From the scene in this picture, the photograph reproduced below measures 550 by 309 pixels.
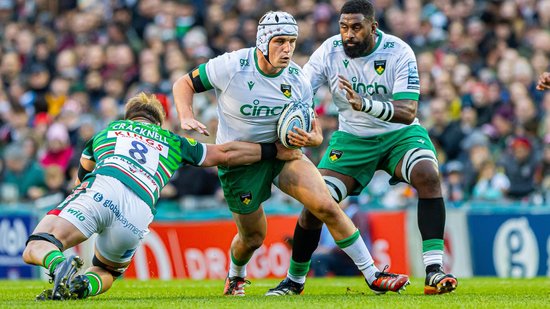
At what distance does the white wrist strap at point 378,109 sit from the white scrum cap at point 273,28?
A: 34.7 inches

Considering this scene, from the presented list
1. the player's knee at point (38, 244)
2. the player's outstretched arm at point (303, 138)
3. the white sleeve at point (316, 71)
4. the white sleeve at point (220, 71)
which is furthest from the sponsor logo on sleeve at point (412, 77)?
the player's knee at point (38, 244)

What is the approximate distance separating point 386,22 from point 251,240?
10.6 metres

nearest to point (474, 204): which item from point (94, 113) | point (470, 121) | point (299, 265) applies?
point (470, 121)

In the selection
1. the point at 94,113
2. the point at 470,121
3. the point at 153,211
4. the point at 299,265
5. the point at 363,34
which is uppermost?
the point at 363,34

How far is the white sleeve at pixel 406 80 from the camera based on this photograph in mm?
10547

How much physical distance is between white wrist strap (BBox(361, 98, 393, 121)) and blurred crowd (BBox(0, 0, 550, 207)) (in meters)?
6.32

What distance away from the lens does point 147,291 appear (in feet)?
38.1

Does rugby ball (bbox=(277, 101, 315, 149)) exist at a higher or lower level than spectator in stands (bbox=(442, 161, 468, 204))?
higher

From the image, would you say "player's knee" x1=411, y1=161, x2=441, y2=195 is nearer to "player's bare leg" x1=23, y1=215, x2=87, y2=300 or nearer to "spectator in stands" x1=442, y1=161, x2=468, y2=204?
"player's bare leg" x1=23, y1=215, x2=87, y2=300

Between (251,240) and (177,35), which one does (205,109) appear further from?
(251,240)

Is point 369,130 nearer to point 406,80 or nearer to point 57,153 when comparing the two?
point 406,80

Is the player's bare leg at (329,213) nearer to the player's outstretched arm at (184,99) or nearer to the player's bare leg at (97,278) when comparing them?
the player's outstretched arm at (184,99)

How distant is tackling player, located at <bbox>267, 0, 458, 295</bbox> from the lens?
10.5 m

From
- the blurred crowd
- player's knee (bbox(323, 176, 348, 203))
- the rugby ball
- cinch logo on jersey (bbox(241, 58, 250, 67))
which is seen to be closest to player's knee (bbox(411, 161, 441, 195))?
player's knee (bbox(323, 176, 348, 203))
